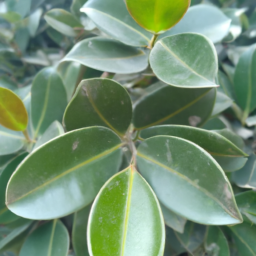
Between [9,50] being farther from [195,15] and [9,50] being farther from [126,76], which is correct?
[195,15]

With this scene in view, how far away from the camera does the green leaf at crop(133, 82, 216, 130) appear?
411mm

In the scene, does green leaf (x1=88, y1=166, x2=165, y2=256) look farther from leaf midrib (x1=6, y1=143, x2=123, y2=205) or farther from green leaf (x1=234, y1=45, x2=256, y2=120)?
green leaf (x1=234, y1=45, x2=256, y2=120)

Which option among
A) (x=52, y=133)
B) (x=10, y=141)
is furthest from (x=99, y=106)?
(x=10, y=141)

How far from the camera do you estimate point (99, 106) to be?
1.19ft

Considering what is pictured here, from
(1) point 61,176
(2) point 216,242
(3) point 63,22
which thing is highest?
(3) point 63,22

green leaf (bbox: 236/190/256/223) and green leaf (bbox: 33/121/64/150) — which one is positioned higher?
green leaf (bbox: 33/121/64/150)

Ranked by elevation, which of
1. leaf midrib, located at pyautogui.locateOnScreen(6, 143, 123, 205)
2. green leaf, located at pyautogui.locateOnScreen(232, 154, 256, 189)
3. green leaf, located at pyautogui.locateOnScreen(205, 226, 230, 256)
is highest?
leaf midrib, located at pyautogui.locateOnScreen(6, 143, 123, 205)

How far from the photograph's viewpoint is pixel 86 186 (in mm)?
350

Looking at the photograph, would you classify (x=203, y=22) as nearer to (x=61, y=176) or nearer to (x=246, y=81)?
(x=246, y=81)

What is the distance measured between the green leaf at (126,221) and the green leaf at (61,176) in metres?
0.03

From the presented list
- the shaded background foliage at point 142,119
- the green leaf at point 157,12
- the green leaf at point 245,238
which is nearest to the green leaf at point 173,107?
the shaded background foliage at point 142,119

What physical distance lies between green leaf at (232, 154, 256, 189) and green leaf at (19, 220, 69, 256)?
0.36m

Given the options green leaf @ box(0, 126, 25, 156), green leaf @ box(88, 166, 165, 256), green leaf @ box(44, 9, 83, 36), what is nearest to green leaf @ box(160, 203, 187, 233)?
green leaf @ box(88, 166, 165, 256)

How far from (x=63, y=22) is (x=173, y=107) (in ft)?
1.18
